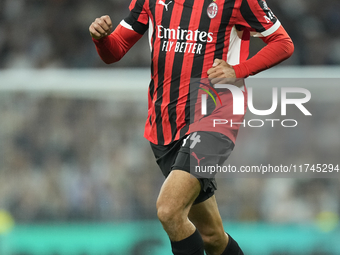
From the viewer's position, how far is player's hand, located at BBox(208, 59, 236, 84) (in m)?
2.39

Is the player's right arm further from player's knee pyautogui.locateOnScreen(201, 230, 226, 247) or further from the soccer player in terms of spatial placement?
player's knee pyautogui.locateOnScreen(201, 230, 226, 247)

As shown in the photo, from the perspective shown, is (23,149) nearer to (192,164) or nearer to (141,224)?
(141,224)

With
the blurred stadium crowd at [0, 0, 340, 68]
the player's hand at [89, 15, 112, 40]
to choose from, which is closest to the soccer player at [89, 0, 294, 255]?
the player's hand at [89, 15, 112, 40]

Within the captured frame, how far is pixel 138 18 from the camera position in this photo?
2.78m

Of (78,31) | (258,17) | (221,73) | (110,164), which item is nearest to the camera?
(221,73)

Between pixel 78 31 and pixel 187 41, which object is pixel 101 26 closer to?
pixel 187 41

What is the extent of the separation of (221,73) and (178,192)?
0.65 m

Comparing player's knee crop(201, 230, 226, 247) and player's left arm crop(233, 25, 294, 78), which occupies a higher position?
player's left arm crop(233, 25, 294, 78)

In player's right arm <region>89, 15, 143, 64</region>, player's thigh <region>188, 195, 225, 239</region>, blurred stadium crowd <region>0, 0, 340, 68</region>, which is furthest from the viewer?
blurred stadium crowd <region>0, 0, 340, 68</region>

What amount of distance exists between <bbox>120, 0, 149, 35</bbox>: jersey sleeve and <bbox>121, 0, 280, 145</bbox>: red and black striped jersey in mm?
113

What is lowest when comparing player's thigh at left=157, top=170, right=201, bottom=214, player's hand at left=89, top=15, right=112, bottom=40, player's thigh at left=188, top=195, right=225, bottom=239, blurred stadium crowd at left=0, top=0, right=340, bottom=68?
player's thigh at left=188, top=195, right=225, bottom=239

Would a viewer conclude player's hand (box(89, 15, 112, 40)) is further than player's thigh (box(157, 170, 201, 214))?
Yes

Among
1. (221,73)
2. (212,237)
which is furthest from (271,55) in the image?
(212,237)

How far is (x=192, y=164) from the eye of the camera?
228 centimetres
